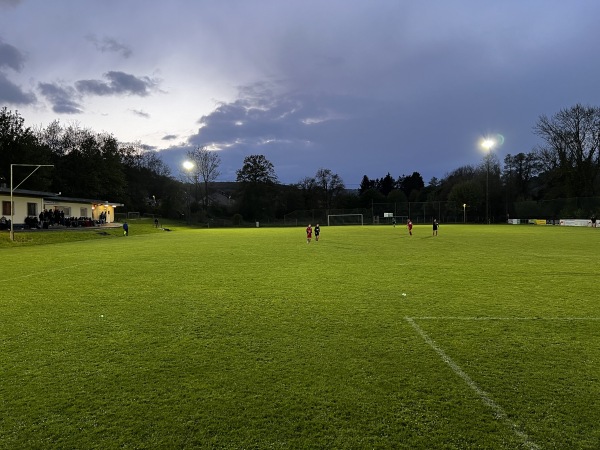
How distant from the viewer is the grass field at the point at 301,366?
3.24m

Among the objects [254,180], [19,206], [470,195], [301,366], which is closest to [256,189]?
[254,180]

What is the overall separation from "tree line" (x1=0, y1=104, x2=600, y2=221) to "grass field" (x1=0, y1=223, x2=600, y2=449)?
5275cm

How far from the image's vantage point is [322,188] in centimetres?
10012

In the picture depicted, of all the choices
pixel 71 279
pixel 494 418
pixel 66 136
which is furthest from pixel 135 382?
pixel 66 136

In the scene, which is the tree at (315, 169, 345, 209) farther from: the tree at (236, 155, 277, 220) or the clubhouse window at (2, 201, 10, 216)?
the clubhouse window at (2, 201, 10, 216)

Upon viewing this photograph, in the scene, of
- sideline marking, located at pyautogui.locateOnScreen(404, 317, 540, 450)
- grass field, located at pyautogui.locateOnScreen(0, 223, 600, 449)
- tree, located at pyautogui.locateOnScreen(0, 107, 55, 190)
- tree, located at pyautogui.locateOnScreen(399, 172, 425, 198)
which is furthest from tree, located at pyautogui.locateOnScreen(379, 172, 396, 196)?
sideline marking, located at pyautogui.locateOnScreen(404, 317, 540, 450)

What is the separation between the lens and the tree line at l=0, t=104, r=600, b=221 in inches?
2447

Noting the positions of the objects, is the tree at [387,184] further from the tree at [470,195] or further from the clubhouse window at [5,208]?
the clubhouse window at [5,208]

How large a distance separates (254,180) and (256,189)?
3.19m

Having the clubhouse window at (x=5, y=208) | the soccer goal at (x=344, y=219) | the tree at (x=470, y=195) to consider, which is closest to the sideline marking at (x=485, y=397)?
the clubhouse window at (x=5, y=208)

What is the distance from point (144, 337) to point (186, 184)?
85443 mm

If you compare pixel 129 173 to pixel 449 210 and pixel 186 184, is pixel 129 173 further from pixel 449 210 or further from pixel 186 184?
pixel 449 210

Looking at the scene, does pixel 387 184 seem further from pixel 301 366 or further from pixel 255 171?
pixel 301 366

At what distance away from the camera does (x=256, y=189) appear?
299ft
